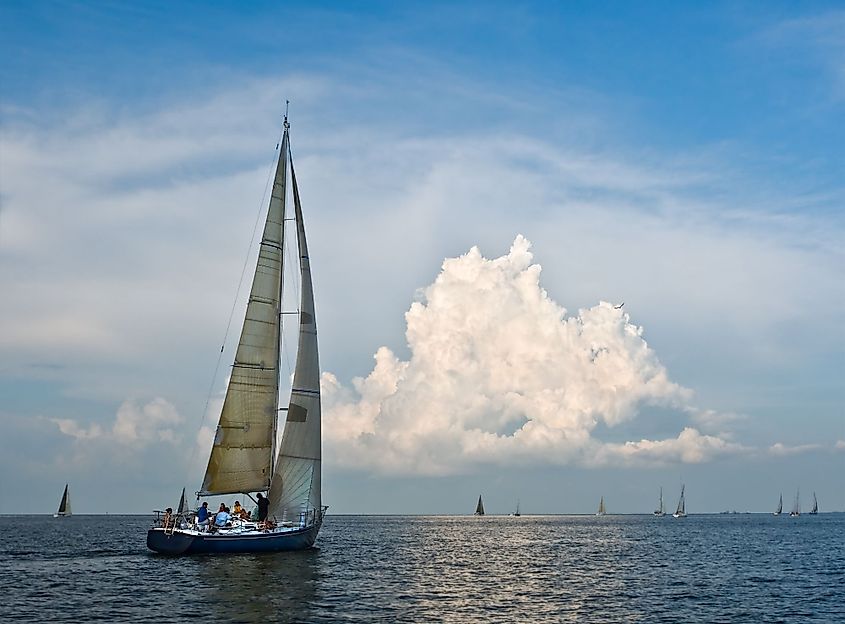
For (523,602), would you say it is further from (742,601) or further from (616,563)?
(616,563)

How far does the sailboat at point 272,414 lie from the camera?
60406 millimetres

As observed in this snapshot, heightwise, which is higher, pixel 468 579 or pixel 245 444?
pixel 245 444

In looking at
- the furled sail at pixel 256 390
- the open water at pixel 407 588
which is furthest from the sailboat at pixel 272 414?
the open water at pixel 407 588

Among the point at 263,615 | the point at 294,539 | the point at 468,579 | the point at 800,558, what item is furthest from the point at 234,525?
the point at 800,558

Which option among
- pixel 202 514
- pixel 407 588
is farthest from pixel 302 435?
pixel 407 588

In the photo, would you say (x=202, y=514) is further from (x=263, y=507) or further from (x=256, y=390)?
(x=256, y=390)

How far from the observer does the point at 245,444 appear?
6084cm

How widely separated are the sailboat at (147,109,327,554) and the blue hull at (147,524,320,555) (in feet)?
2.96

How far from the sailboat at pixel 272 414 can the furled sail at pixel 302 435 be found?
67 mm

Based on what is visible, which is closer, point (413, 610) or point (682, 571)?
point (413, 610)

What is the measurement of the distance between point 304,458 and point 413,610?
2116 cm

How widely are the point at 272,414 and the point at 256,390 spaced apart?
2.06m

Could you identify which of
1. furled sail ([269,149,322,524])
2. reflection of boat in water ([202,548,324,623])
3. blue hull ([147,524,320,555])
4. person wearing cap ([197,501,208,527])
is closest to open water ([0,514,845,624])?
reflection of boat in water ([202,548,324,623])

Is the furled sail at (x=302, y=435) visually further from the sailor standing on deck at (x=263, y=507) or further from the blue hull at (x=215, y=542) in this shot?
the blue hull at (x=215, y=542)
